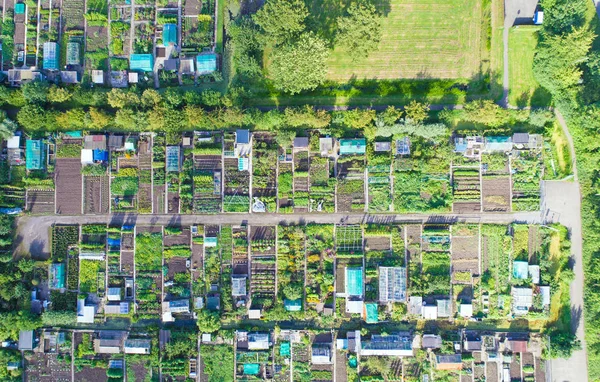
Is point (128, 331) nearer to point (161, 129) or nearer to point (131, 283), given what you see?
point (131, 283)

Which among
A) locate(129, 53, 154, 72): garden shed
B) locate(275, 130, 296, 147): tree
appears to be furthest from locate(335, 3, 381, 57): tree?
locate(129, 53, 154, 72): garden shed

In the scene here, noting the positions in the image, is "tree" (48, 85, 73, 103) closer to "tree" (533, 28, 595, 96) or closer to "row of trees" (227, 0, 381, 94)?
"row of trees" (227, 0, 381, 94)

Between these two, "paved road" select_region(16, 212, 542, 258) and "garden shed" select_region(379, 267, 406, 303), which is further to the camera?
"paved road" select_region(16, 212, 542, 258)

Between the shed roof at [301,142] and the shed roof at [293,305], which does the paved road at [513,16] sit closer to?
the shed roof at [301,142]

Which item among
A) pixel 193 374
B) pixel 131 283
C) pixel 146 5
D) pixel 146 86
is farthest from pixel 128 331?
pixel 146 5

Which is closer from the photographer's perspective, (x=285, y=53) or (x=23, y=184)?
(x=285, y=53)

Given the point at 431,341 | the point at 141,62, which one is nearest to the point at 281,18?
the point at 141,62

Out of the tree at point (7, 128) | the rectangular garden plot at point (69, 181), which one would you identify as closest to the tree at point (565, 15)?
the rectangular garden plot at point (69, 181)
